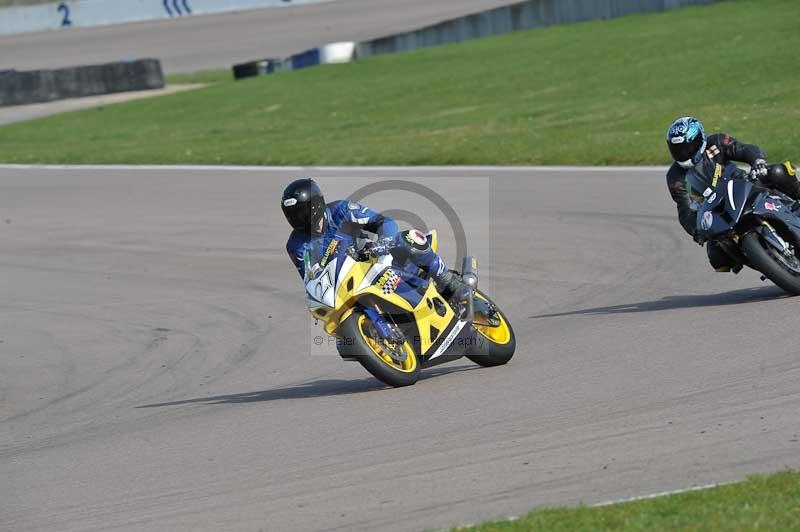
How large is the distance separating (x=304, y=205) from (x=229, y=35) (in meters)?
41.5

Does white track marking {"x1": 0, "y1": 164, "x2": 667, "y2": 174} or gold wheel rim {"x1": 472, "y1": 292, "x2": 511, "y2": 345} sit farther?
white track marking {"x1": 0, "y1": 164, "x2": 667, "y2": 174}

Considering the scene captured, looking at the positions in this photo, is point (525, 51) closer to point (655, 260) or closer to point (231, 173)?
point (231, 173)

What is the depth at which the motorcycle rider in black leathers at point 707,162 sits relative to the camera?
10211 millimetres

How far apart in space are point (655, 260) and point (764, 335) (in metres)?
4.03

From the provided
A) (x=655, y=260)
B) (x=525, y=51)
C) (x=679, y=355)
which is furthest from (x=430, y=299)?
(x=525, y=51)

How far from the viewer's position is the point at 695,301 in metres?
11.0

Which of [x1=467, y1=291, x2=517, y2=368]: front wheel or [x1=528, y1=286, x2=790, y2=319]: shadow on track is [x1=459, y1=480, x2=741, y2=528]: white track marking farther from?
[x1=528, y1=286, x2=790, y2=319]: shadow on track

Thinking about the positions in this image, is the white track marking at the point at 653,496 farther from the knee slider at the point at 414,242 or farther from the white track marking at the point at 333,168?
the white track marking at the point at 333,168

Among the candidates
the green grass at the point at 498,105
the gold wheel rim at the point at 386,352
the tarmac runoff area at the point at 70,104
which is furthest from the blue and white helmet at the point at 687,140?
the tarmac runoff area at the point at 70,104

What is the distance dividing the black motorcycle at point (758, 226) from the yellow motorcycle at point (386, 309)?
218 cm

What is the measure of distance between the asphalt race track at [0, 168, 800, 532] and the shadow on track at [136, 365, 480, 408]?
3 centimetres

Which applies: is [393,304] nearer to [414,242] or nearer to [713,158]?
[414,242]

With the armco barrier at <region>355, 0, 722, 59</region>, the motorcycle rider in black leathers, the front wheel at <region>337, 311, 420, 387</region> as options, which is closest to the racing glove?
the motorcycle rider in black leathers

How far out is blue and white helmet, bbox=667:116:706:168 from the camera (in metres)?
10.4
